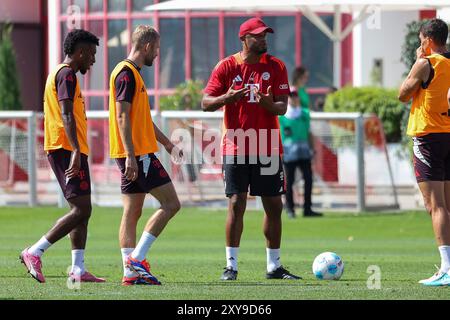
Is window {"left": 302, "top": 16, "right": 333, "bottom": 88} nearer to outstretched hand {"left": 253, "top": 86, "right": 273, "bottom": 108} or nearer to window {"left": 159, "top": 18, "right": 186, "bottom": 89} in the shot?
window {"left": 159, "top": 18, "right": 186, "bottom": 89}

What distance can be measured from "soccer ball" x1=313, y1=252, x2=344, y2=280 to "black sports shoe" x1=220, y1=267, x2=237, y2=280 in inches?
28.8

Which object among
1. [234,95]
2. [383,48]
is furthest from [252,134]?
[383,48]

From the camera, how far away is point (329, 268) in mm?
11422

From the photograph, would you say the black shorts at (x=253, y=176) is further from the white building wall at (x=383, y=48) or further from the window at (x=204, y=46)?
the window at (x=204, y=46)

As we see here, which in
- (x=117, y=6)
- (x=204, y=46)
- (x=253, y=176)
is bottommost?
(x=253, y=176)

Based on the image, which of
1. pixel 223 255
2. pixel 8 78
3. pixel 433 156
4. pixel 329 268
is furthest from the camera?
pixel 8 78

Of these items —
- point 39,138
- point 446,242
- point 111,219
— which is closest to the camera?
point 446,242

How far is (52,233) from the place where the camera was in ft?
36.8

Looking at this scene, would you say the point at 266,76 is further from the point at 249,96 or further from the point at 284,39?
the point at 284,39

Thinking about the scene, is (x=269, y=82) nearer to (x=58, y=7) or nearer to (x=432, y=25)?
(x=432, y=25)

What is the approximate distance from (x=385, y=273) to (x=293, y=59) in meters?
17.6

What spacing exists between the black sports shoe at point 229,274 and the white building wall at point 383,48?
1847cm

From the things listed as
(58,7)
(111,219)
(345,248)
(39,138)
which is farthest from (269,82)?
(58,7)

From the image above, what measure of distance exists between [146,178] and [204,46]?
64.1 ft
